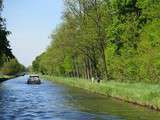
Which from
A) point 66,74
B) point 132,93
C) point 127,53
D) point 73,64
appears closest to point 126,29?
point 127,53

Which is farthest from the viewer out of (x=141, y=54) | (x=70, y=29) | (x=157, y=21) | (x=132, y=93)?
(x=70, y=29)

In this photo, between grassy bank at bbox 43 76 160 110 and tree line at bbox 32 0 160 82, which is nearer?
grassy bank at bbox 43 76 160 110

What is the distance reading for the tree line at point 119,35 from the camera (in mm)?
51000

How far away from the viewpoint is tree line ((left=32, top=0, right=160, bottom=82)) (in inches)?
2008

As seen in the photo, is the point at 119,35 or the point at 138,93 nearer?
the point at 138,93

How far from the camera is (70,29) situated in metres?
82.1

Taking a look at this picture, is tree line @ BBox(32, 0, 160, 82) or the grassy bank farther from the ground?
tree line @ BBox(32, 0, 160, 82)

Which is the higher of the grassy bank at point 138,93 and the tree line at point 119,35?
the tree line at point 119,35

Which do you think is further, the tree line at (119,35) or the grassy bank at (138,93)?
the tree line at (119,35)

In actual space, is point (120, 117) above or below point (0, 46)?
below

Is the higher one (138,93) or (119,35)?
(119,35)

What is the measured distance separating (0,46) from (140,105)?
39.2 m

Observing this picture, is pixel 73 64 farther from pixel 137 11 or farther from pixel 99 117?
pixel 99 117

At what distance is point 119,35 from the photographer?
64.9m
